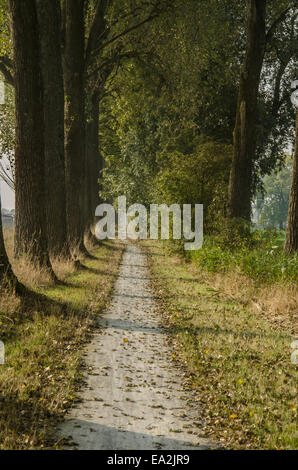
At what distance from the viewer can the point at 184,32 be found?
17.0 m

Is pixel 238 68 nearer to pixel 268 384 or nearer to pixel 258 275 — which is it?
pixel 258 275

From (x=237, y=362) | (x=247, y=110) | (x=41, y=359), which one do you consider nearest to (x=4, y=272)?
Result: (x=41, y=359)

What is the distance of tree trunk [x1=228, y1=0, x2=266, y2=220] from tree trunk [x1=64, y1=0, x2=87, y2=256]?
5904mm

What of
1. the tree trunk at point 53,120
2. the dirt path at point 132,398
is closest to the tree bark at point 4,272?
the dirt path at point 132,398

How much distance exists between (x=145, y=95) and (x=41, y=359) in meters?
18.2

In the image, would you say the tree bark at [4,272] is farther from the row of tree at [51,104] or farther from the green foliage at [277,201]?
the green foliage at [277,201]

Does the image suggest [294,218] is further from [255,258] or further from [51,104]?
[51,104]

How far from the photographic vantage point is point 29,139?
10.5 metres

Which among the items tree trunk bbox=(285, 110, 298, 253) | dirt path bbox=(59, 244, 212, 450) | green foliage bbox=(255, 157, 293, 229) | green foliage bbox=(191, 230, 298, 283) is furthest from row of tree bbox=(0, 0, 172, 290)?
green foliage bbox=(255, 157, 293, 229)

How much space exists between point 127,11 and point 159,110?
716cm

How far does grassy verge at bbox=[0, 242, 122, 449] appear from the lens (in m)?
4.43

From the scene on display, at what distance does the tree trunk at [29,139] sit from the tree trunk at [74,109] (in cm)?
536

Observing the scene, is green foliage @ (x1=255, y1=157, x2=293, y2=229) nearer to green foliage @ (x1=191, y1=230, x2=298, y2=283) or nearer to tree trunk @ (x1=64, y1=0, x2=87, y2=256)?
tree trunk @ (x1=64, y1=0, x2=87, y2=256)

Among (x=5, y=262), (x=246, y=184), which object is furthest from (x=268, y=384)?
(x=246, y=184)
